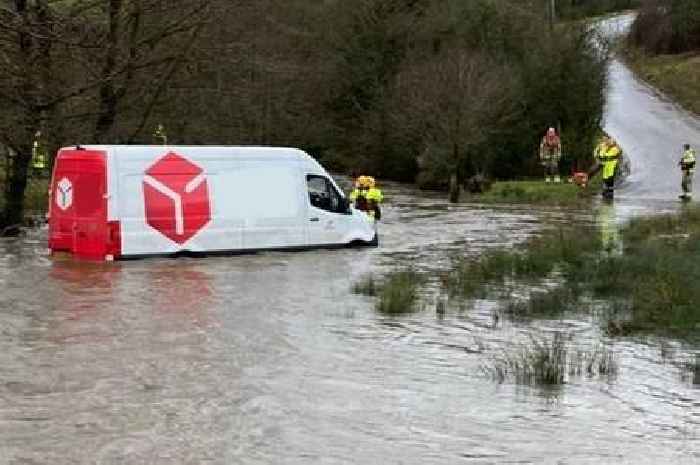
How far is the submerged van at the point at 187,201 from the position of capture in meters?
19.5

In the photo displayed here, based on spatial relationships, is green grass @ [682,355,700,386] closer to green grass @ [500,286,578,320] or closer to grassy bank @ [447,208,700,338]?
grassy bank @ [447,208,700,338]

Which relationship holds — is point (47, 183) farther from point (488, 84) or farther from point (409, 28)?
point (409, 28)

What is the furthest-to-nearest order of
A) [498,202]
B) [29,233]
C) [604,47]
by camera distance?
[604,47], [498,202], [29,233]

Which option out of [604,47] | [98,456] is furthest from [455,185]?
[98,456]

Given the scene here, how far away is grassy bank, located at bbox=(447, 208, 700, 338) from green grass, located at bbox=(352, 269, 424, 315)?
2.07ft

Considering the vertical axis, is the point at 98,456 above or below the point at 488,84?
below

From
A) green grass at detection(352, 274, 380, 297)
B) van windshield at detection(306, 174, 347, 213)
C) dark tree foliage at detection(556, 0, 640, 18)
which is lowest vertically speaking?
green grass at detection(352, 274, 380, 297)

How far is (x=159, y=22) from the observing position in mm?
29359

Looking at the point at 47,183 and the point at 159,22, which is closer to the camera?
the point at 159,22

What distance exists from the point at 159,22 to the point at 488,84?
49.6ft

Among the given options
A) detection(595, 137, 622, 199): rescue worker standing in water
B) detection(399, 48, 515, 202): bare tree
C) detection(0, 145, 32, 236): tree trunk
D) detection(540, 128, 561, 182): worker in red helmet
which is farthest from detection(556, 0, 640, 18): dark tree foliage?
detection(0, 145, 32, 236): tree trunk

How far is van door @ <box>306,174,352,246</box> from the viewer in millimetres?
21781

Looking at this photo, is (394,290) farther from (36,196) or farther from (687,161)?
(687,161)

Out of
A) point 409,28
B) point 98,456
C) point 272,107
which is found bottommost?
point 98,456
